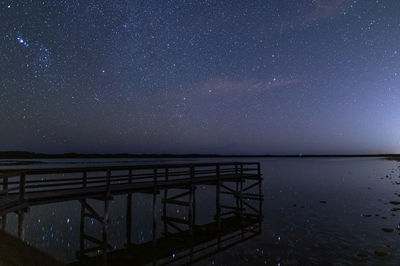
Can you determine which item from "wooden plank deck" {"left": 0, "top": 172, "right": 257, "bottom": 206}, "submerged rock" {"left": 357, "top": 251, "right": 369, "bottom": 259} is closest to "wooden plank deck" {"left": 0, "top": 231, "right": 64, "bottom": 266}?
"wooden plank deck" {"left": 0, "top": 172, "right": 257, "bottom": 206}

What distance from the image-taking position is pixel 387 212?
21984 mm

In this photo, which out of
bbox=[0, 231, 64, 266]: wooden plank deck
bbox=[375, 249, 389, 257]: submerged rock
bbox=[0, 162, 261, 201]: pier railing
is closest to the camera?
bbox=[0, 231, 64, 266]: wooden plank deck

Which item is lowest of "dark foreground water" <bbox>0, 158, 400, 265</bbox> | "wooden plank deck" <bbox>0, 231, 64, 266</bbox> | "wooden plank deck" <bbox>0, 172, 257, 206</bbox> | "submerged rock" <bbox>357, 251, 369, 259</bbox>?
"dark foreground water" <bbox>0, 158, 400, 265</bbox>

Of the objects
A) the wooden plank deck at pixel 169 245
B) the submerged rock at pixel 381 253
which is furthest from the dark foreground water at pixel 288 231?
the wooden plank deck at pixel 169 245

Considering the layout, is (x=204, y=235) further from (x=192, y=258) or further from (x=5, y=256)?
(x=5, y=256)

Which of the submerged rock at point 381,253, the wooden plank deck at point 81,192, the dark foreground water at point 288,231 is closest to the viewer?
the wooden plank deck at point 81,192

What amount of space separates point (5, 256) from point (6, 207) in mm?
7843

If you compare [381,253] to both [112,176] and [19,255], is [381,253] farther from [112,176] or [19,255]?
[19,255]

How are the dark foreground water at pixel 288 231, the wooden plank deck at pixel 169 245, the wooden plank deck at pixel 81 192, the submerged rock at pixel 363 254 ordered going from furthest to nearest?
1. the dark foreground water at pixel 288 231
2. the submerged rock at pixel 363 254
3. the wooden plank deck at pixel 169 245
4. the wooden plank deck at pixel 81 192

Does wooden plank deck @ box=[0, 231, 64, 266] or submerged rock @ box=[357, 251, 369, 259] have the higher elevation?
wooden plank deck @ box=[0, 231, 64, 266]

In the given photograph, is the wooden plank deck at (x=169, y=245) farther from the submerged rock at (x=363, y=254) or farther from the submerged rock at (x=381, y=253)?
the submerged rock at (x=381, y=253)

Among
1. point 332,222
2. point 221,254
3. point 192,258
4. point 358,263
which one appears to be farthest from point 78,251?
point 332,222

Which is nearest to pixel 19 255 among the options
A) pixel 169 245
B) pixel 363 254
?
pixel 169 245

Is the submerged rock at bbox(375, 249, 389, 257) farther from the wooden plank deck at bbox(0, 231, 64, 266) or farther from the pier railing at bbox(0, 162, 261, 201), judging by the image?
the wooden plank deck at bbox(0, 231, 64, 266)
